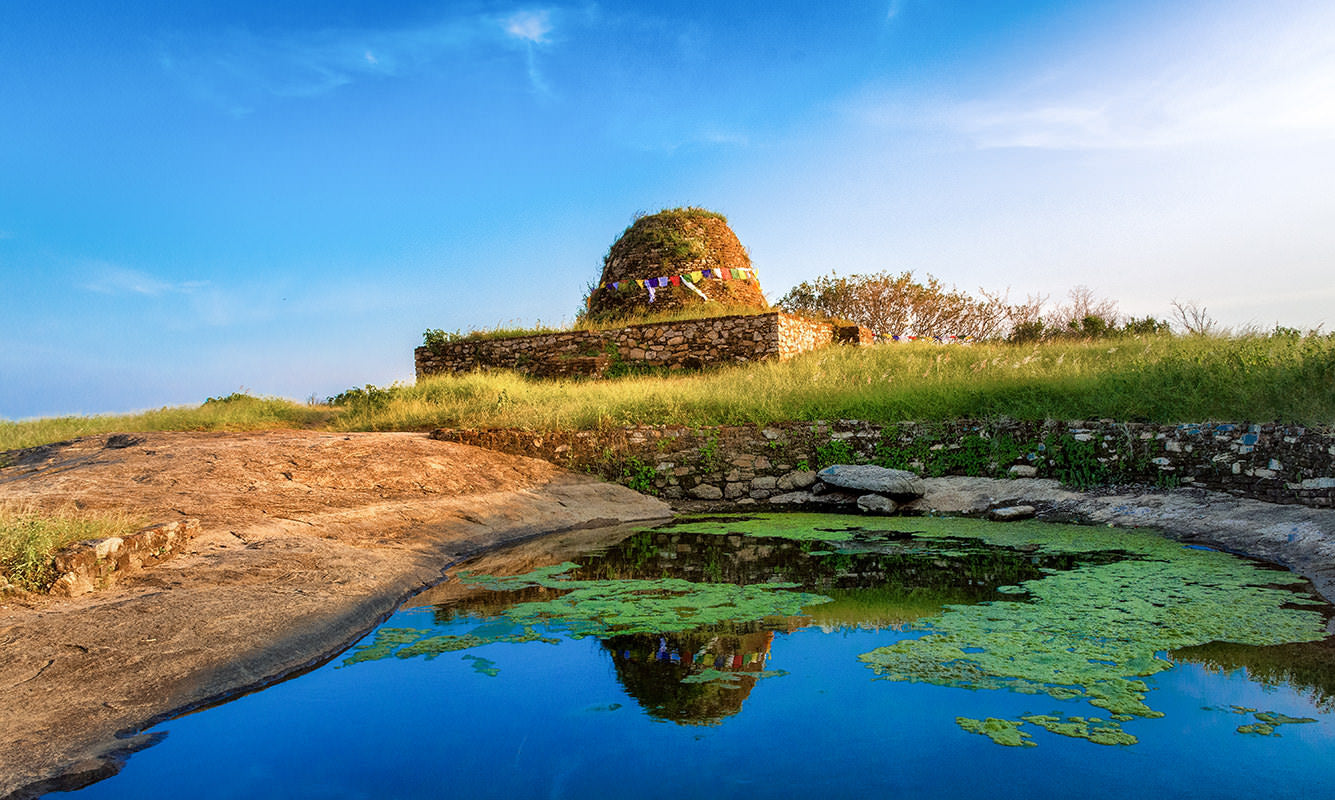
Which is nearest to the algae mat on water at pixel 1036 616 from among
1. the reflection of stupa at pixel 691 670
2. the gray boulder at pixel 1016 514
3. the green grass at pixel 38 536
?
the reflection of stupa at pixel 691 670

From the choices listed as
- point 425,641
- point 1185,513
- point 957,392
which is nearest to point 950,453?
point 957,392

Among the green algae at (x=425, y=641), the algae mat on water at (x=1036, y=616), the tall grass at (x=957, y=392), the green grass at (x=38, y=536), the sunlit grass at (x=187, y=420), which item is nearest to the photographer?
the algae mat on water at (x=1036, y=616)

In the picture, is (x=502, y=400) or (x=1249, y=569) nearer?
(x=1249, y=569)

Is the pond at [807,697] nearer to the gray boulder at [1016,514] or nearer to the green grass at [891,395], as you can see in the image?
the gray boulder at [1016,514]

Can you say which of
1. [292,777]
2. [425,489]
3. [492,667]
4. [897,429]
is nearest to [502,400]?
[425,489]

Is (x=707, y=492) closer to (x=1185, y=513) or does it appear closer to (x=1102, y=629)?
(x=1185, y=513)

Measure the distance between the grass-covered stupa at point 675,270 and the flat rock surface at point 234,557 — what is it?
10.7 meters

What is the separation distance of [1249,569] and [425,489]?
786 cm

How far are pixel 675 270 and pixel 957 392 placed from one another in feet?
36.7

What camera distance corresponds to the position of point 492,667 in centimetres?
384

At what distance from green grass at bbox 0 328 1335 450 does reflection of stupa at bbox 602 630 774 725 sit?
22.8 feet

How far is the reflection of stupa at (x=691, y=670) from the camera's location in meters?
3.27

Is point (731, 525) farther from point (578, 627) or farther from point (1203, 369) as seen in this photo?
point (1203, 369)

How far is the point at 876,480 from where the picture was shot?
9500 millimetres
